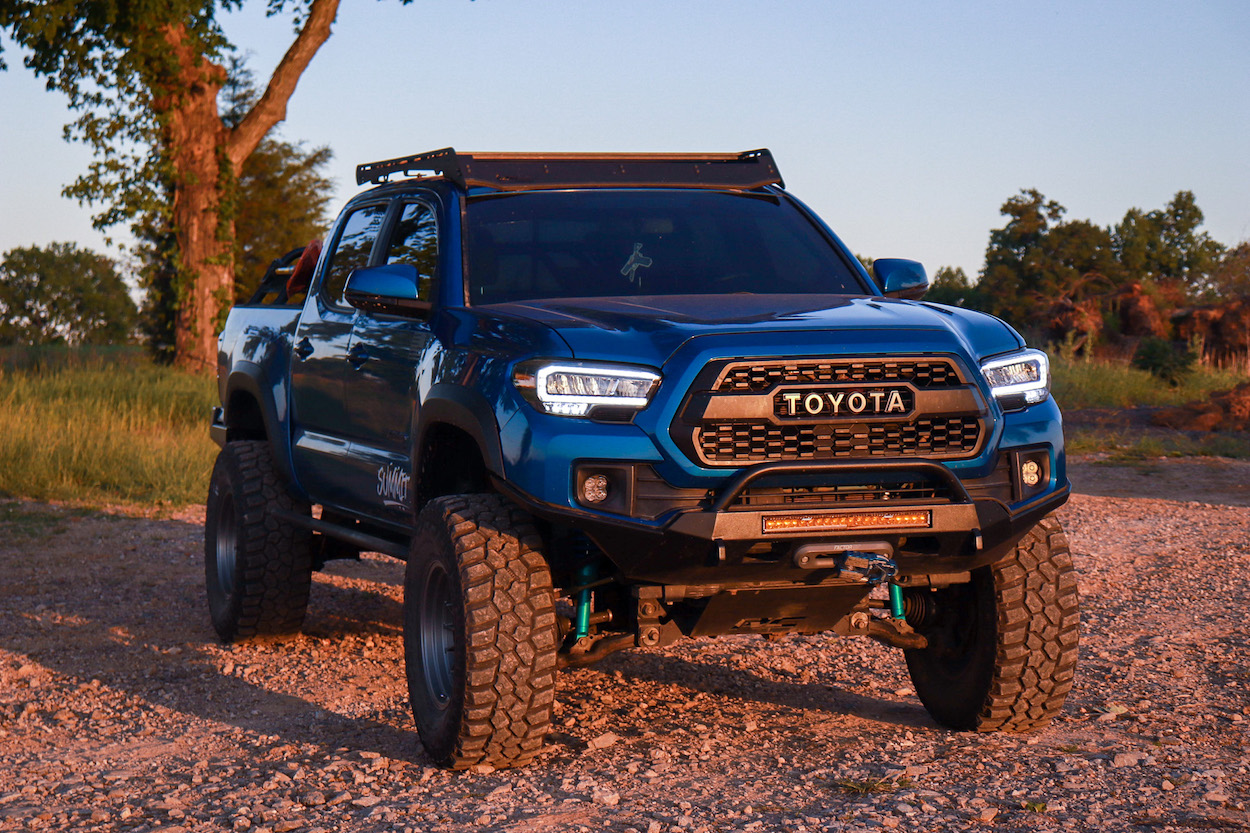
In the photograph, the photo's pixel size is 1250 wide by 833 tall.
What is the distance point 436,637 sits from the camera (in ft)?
16.3

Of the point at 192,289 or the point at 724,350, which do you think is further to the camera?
the point at 192,289

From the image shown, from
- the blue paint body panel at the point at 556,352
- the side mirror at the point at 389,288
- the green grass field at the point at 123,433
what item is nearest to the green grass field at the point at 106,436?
the green grass field at the point at 123,433

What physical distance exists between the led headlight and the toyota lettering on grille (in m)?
0.37

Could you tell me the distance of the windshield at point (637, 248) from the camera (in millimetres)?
5363

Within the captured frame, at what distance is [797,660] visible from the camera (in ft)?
21.7

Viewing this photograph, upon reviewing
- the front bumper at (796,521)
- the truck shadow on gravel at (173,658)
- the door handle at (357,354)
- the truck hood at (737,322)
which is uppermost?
the truck hood at (737,322)

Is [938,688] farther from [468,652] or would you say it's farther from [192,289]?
[192,289]

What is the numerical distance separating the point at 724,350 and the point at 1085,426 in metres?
16.1

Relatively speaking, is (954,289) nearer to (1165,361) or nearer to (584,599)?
(1165,361)

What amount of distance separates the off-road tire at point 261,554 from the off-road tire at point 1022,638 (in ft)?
11.4

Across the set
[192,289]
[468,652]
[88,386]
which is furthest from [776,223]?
[192,289]

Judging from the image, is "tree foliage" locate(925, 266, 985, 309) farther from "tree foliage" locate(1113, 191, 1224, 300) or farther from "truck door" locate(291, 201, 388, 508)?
"truck door" locate(291, 201, 388, 508)

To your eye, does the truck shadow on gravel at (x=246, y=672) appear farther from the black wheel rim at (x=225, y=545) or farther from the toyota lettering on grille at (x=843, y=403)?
the toyota lettering on grille at (x=843, y=403)

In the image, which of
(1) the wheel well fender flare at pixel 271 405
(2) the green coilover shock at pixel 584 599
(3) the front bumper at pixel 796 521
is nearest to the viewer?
(3) the front bumper at pixel 796 521
